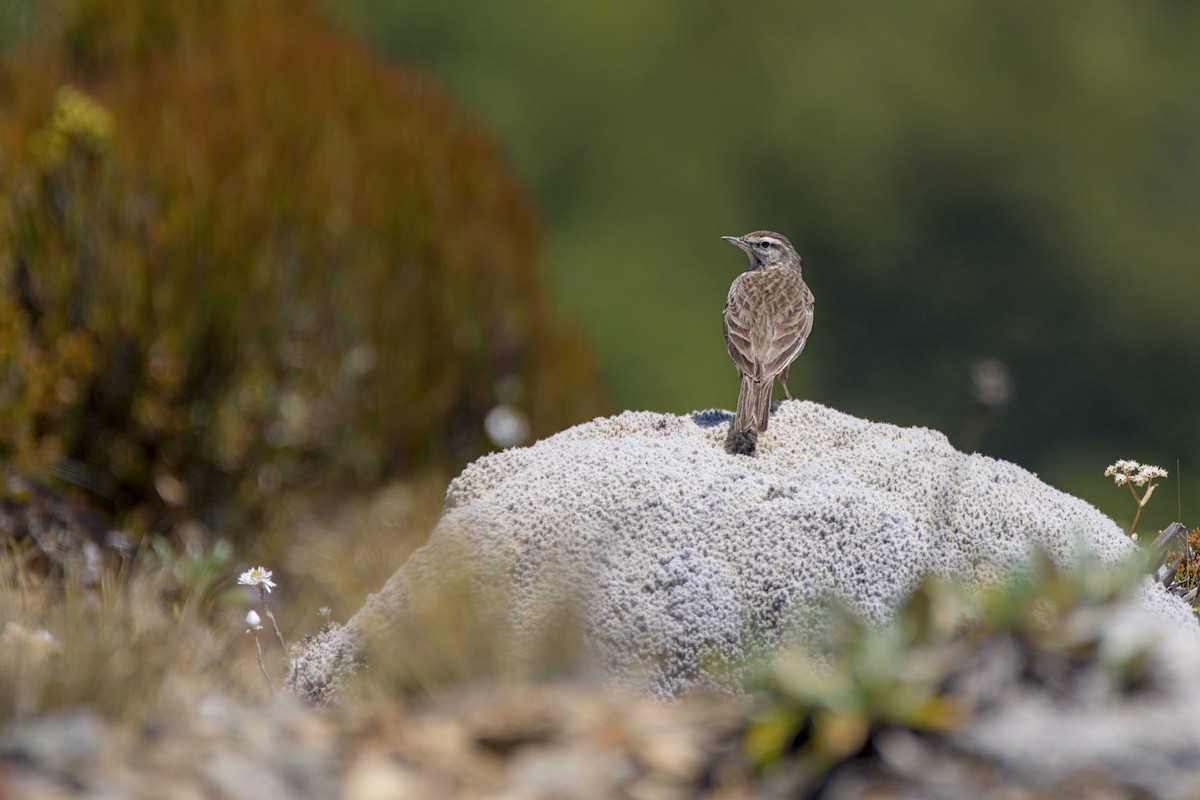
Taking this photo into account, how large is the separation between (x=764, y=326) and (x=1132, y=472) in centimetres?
138

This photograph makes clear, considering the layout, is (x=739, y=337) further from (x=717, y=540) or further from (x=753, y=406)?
(x=717, y=540)

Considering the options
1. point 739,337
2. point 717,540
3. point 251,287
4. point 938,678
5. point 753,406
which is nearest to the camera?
point 938,678

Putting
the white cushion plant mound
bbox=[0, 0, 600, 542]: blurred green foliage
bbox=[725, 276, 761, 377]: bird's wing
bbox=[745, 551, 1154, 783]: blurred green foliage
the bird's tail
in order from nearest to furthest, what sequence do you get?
1. bbox=[745, 551, 1154, 783]: blurred green foliage
2. the white cushion plant mound
3. the bird's tail
4. bbox=[725, 276, 761, 377]: bird's wing
5. bbox=[0, 0, 600, 542]: blurred green foliage

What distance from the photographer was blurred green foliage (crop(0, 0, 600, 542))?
284 inches

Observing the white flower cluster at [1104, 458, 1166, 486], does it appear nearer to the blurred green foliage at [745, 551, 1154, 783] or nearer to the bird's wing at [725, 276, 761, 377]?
the bird's wing at [725, 276, 761, 377]

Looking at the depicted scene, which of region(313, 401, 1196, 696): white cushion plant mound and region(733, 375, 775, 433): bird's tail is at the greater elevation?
region(733, 375, 775, 433): bird's tail

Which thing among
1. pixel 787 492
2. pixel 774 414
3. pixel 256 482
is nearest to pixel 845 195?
pixel 256 482

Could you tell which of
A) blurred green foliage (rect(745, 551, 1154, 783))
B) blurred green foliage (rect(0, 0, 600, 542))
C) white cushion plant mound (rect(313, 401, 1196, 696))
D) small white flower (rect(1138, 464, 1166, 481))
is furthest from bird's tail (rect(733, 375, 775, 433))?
blurred green foliage (rect(0, 0, 600, 542))

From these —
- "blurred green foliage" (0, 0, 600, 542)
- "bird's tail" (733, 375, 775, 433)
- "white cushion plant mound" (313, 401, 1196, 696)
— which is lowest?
"white cushion plant mound" (313, 401, 1196, 696)

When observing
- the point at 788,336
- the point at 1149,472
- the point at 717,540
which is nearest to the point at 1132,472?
the point at 1149,472

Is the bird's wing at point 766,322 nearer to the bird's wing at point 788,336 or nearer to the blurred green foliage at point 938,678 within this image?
the bird's wing at point 788,336

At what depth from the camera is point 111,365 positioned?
7242 millimetres

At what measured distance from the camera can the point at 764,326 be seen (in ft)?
15.8

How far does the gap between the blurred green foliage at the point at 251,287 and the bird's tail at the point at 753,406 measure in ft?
12.1
